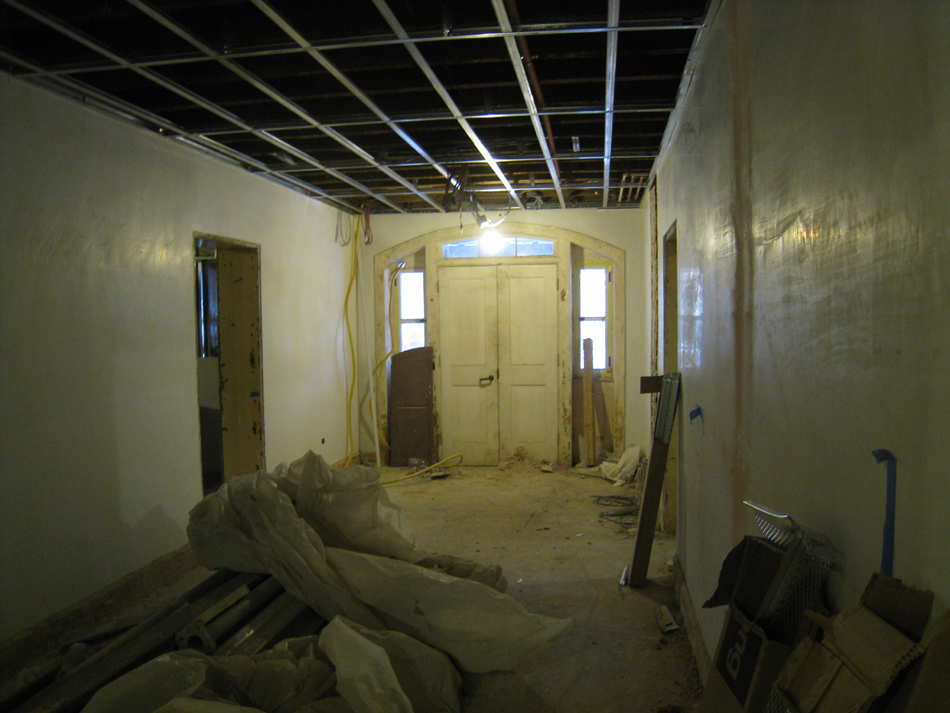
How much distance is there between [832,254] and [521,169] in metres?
4.15

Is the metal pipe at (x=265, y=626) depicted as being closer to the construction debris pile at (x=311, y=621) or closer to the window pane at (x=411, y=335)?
the construction debris pile at (x=311, y=621)

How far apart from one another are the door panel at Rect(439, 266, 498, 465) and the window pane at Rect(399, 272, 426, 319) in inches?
14.0

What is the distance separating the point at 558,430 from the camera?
21.0 feet

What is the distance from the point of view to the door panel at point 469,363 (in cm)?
645

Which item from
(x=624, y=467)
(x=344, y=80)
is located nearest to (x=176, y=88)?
(x=344, y=80)

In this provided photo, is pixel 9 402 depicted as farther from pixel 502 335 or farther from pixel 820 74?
pixel 502 335

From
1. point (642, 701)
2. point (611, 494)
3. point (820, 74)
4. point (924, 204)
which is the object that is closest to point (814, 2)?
point (820, 74)

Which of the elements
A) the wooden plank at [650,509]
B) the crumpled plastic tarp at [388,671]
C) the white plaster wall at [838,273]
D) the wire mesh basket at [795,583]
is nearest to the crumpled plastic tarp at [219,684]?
the crumpled plastic tarp at [388,671]

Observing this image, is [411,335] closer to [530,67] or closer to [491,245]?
[491,245]

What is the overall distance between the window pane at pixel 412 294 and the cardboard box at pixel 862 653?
5.95 m

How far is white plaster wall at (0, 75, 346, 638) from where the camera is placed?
2699 mm

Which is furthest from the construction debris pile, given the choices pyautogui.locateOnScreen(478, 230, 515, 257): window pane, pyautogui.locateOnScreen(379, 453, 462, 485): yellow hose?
pyautogui.locateOnScreen(478, 230, 515, 257): window pane

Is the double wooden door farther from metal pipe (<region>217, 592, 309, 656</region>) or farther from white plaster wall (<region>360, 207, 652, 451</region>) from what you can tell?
metal pipe (<region>217, 592, 309, 656</region>)

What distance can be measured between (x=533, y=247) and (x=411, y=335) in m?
1.67
